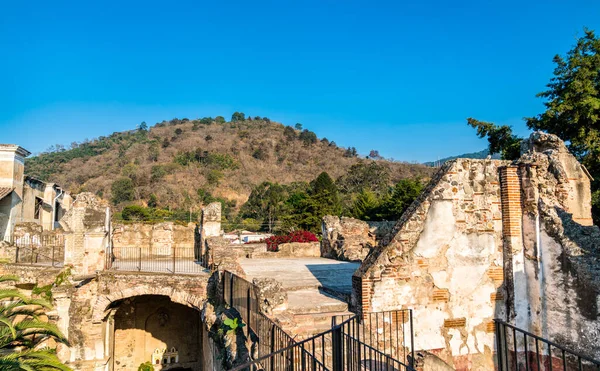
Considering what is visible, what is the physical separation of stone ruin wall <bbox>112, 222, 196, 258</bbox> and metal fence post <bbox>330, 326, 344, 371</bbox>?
610 inches

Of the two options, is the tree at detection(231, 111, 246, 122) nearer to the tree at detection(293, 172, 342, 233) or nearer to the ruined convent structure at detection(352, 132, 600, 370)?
the tree at detection(293, 172, 342, 233)

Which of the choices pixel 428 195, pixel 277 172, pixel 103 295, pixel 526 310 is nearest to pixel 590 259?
pixel 526 310

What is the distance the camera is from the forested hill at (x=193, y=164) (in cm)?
6147

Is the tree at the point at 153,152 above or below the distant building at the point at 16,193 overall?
above

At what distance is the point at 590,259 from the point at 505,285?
5.11 ft

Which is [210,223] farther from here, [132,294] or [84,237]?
[84,237]

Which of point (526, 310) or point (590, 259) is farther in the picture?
point (526, 310)

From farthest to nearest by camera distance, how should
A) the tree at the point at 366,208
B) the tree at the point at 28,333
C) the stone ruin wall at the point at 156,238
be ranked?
1. the tree at the point at 366,208
2. the stone ruin wall at the point at 156,238
3. the tree at the point at 28,333

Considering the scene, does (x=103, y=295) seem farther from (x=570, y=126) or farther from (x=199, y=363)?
(x=570, y=126)

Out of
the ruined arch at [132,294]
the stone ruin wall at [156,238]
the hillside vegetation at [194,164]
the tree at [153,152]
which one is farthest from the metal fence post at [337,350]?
the tree at [153,152]

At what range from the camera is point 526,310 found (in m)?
7.22

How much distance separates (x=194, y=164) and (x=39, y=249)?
57.3m

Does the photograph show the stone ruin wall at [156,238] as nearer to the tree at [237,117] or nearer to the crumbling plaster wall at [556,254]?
the crumbling plaster wall at [556,254]

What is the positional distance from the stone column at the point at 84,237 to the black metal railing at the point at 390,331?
10192 mm
